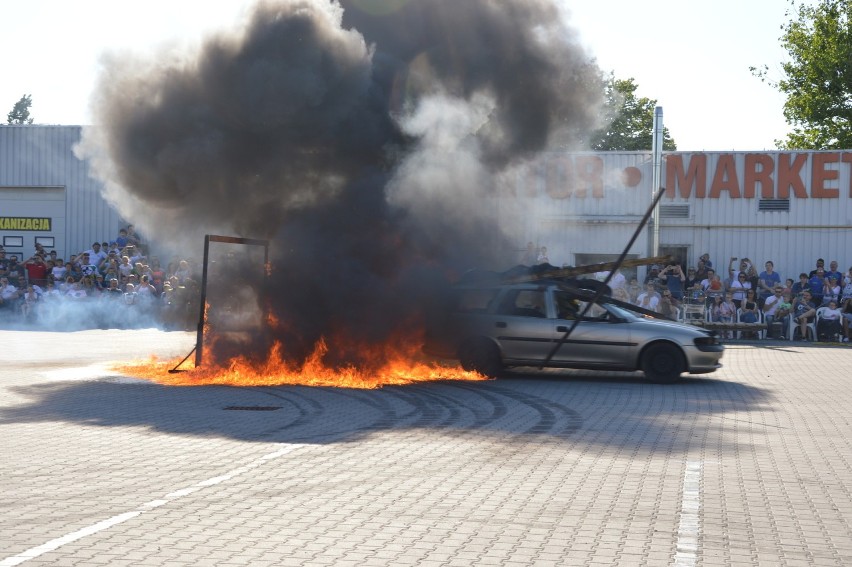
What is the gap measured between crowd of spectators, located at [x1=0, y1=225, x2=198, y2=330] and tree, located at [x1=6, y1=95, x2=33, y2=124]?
92837 millimetres

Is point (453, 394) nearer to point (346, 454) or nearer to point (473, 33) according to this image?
point (346, 454)

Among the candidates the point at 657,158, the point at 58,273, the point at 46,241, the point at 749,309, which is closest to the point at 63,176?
the point at 46,241

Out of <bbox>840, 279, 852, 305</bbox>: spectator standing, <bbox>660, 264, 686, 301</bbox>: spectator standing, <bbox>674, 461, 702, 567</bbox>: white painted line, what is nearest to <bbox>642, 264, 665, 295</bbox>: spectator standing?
<bbox>660, 264, 686, 301</bbox>: spectator standing

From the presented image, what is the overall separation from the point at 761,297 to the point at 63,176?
20.5 m

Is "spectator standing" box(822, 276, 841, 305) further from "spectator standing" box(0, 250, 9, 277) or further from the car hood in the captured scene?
"spectator standing" box(0, 250, 9, 277)

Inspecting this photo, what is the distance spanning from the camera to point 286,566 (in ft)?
17.4

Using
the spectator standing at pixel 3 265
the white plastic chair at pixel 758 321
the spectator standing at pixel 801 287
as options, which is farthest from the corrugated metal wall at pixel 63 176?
the spectator standing at pixel 801 287

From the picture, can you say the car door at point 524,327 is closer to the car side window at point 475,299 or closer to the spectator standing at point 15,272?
the car side window at point 475,299

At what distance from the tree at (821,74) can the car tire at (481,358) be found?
3239 centimetres

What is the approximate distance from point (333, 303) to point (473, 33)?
222 inches

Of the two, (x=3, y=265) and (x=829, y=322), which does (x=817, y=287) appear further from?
(x=3, y=265)

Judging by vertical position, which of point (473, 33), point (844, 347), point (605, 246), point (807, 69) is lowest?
point (844, 347)

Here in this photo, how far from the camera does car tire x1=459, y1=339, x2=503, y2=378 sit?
15680 mm

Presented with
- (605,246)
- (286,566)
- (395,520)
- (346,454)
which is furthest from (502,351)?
(605,246)
